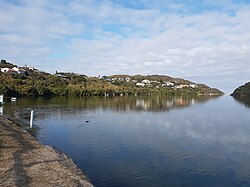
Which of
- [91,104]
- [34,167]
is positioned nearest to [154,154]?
[34,167]

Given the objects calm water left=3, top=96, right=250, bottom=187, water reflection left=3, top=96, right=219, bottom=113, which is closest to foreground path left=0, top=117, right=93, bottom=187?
calm water left=3, top=96, right=250, bottom=187

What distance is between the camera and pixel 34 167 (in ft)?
45.5

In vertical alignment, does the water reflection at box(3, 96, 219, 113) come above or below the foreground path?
above

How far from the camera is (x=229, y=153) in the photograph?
22391 mm

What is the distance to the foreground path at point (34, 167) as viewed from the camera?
1193 centimetres

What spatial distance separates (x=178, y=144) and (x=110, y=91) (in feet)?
359

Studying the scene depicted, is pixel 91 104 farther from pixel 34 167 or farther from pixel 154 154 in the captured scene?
pixel 34 167

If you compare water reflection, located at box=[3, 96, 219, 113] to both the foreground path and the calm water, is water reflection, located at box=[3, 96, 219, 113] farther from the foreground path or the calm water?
the foreground path

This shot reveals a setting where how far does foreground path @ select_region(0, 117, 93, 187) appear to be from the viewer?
1193 cm

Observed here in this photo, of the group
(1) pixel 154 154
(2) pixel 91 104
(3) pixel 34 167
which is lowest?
(1) pixel 154 154

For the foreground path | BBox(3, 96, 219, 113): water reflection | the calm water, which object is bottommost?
the calm water

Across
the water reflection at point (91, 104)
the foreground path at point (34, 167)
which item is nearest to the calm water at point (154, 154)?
the foreground path at point (34, 167)

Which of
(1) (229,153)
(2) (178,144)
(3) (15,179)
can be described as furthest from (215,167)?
(3) (15,179)

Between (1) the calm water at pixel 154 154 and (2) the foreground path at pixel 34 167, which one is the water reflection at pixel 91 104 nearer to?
(1) the calm water at pixel 154 154
